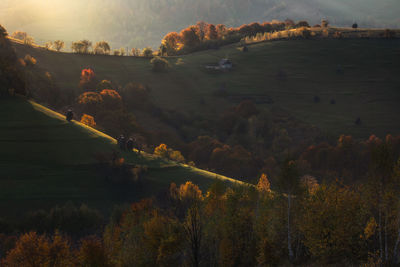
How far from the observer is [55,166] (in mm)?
81938

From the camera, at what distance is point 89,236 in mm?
64250

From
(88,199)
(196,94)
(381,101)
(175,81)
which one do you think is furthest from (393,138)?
(88,199)

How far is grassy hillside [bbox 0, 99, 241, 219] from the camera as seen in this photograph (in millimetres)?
73188

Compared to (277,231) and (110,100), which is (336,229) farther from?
(110,100)

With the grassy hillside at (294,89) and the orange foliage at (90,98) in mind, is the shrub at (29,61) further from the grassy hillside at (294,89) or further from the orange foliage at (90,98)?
the orange foliage at (90,98)

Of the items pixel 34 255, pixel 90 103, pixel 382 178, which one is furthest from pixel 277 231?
pixel 90 103

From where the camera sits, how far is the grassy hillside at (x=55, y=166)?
73.2 m

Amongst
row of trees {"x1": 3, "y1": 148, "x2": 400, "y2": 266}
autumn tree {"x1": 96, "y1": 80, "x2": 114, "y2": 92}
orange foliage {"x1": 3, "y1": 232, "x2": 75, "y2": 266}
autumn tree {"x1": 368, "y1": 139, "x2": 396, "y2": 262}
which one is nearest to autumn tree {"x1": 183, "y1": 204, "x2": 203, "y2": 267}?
row of trees {"x1": 3, "y1": 148, "x2": 400, "y2": 266}

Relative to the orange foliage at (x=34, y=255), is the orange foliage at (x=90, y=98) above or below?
above

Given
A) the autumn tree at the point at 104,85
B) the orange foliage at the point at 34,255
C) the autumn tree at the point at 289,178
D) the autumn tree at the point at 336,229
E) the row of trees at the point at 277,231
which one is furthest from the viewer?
the autumn tree at the point at 104,85

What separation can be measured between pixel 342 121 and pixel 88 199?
12001cm

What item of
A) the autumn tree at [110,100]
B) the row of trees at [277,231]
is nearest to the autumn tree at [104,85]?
the autumn tree at [110,100]

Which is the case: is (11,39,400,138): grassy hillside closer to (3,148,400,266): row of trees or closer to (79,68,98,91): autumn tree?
(79,68,98,91): autumn tree

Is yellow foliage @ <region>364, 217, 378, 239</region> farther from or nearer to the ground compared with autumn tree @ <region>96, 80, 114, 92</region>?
nearer to the ground
